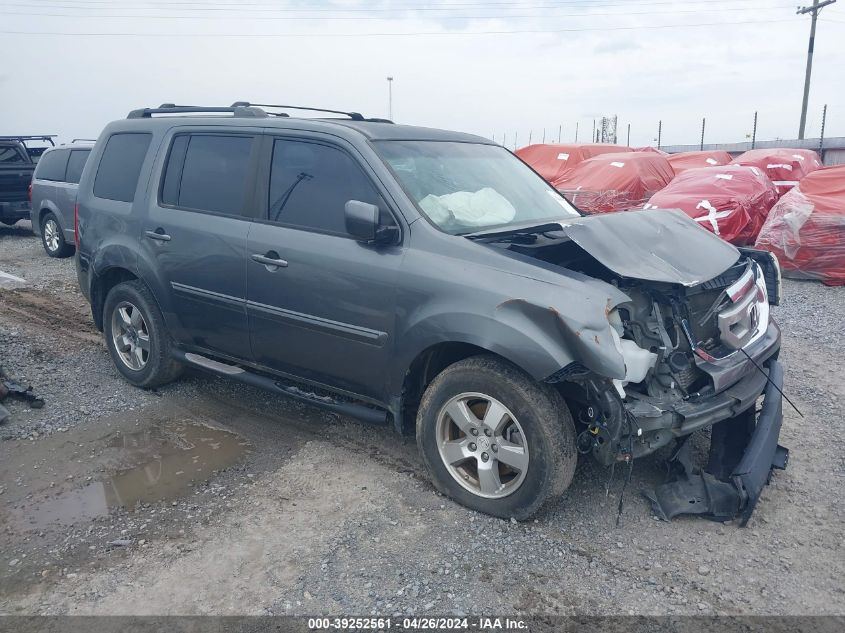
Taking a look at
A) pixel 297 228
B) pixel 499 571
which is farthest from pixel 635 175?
pixel 499 571

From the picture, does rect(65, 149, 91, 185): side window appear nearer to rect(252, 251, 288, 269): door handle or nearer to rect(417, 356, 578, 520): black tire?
rect(252, 251, 288, 269): door handle

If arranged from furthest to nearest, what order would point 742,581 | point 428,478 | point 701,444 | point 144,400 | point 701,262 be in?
point 144,400
point 701,444
point 428,478
point 701,262
point 742,581

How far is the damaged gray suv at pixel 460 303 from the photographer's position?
10.8ft

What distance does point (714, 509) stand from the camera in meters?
3.48

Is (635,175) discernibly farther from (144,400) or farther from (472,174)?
(144,400)

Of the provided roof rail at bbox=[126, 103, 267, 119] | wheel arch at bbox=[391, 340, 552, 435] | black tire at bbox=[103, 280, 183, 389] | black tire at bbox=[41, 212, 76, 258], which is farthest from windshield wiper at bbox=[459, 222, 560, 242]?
black tire at bbox=[41, 212, 76, 258]

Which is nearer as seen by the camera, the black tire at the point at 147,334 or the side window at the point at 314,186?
the side window at the point at 314,186

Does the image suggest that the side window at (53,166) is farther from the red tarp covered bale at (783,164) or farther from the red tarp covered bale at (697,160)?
the red tarp covered bale at (697,160)

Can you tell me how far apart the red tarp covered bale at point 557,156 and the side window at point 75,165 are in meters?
9.46

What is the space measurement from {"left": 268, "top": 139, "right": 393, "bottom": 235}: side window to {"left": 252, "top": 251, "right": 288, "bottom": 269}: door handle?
8.7 inches

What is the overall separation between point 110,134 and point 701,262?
452 centimetres

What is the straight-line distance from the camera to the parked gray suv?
10875mm

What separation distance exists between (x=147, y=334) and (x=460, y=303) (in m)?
2.88

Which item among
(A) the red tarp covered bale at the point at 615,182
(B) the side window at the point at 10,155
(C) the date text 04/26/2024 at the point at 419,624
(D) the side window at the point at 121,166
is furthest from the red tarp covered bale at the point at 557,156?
(C) the date text 04/26/2024 at the point at 419,624
